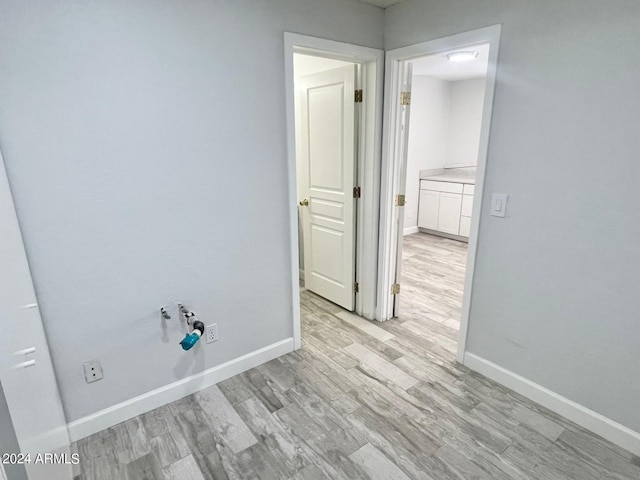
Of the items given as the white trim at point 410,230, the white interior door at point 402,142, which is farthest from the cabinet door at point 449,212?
the white interior door at point 402,142

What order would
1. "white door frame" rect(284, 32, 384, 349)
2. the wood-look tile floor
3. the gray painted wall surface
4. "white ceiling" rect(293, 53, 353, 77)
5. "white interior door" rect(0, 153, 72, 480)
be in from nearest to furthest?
1. the gray painted wall surface
2. "white interior door" rect(0, 153, 72, 480)
3. the wood-look tile floor
4. "white door frame" rect(284, 32, 384, 349)
5. "white ceiling" rect(293, 53, 353, 77)

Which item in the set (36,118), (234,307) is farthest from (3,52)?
(234,307)

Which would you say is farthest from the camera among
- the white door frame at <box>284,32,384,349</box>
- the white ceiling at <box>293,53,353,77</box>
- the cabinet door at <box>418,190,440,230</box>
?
the cabinet door at <box>418,190,440,230</box>

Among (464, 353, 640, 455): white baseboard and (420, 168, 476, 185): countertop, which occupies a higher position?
(420, 168, 476, 185): countertop

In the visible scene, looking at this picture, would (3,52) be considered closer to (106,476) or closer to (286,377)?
(106,476)

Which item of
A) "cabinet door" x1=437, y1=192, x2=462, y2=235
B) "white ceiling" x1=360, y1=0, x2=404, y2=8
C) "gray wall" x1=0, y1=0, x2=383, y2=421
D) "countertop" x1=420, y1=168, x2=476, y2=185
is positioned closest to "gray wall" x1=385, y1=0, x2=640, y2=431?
"white ceiling" x1=360, y1=0, x2=404, y2=8

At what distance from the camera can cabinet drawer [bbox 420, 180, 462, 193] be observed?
5287mm

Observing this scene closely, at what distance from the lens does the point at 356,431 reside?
1.90 m

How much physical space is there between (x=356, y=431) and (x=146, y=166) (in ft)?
5.72

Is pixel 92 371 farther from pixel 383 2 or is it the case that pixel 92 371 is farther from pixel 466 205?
pixel 466 205

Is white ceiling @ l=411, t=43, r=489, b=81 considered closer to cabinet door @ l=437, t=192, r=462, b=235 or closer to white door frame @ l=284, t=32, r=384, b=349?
white door frame @ l=284, t=32, r=384, b=349

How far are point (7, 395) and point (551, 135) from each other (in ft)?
7.46

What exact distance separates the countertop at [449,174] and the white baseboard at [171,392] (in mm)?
4017

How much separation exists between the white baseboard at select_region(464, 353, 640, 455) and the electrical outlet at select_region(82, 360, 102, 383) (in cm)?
221
